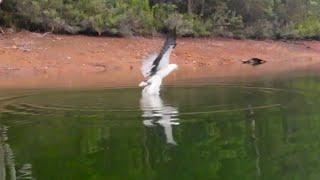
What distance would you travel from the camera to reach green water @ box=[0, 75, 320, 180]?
303 inches

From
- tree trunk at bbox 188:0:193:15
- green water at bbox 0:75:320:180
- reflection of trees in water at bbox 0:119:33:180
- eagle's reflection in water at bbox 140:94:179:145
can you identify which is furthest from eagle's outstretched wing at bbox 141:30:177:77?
tree trunk at bbox 188:0:193:15

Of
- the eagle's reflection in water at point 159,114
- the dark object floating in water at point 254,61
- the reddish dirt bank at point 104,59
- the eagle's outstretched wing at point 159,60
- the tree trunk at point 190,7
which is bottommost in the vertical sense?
the dark object floating in water at point 254,61

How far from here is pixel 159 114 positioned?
1229cm

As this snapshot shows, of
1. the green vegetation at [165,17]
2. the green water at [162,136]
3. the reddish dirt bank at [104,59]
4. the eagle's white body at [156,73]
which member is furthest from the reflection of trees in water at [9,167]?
the green vegetation at [165,17]

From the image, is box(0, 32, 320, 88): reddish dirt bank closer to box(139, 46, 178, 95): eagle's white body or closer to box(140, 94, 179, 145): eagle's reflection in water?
box(139, 46, 178, 95): eagle's white body

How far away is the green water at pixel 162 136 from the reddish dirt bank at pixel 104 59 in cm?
665

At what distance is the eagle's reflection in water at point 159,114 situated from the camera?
34.7ft

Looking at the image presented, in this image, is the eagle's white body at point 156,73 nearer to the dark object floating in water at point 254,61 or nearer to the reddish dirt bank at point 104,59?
the reddish dirt bank at point 104,59

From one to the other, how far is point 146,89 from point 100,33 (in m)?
18.3

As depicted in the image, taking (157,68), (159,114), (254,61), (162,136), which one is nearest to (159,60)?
(157,68)

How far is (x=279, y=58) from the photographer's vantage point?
38156 millimetres

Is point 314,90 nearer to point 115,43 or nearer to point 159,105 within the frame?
point 159,105

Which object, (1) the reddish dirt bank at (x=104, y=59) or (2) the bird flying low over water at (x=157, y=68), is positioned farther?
(1) the reddish dirt bank at (x=104, y=59)

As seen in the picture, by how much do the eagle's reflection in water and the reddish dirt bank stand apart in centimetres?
616
